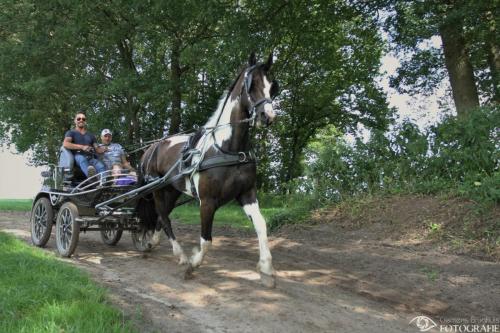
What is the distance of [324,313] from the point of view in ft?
15.1

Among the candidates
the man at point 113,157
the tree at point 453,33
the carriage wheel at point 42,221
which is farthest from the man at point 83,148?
the tree at point 453,33

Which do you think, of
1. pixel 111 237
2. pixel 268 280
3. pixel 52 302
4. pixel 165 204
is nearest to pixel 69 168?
pixel 111 237

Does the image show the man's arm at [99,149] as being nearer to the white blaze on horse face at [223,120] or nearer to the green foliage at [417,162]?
the white blaze on horse face at [223,120]

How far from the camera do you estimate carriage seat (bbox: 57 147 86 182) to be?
27.1 ft

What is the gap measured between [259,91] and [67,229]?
14.2ft

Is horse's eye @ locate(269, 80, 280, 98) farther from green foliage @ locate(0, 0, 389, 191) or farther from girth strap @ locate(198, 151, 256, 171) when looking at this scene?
green foliage @ locate(0, 0, 389, 191)

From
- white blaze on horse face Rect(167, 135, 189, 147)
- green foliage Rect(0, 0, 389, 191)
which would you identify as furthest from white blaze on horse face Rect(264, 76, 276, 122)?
green foliage Rect(0, 0, 389, 191)

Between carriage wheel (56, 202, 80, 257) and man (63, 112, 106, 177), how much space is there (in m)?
0.73

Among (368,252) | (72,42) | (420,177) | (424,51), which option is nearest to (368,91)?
(424,51)

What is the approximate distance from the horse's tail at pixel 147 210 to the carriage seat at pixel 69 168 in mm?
1311

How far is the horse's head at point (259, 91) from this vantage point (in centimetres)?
518

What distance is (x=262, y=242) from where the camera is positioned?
560cm

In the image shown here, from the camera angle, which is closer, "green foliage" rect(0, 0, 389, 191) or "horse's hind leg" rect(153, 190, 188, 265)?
"horse's hind leg" rect(153, 190, 188, 265)

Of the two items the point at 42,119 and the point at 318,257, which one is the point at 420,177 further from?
the point at 42,119
